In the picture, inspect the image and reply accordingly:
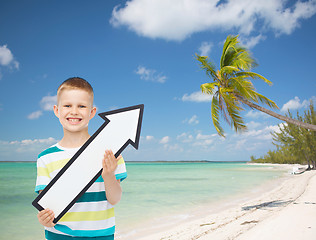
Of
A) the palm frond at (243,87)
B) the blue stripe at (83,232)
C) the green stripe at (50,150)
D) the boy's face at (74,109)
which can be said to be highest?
the palm frond at (243,87)

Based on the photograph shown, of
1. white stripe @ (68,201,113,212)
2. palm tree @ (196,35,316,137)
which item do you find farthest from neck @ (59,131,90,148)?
palm tree @ (196,35,316,137)

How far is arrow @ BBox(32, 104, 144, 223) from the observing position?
1040 millimetres

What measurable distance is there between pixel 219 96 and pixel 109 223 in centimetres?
846

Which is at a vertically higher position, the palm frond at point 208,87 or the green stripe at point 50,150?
the palm frond at point 208,87

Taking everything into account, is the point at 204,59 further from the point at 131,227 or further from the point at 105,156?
the point at 105,156

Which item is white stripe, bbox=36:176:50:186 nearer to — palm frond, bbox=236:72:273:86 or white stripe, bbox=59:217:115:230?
white stripe, bbox=59:217:115:230

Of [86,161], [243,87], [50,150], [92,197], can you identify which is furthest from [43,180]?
[243,87]

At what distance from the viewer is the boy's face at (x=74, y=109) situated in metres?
1.24

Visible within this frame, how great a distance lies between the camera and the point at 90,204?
4.06 feet

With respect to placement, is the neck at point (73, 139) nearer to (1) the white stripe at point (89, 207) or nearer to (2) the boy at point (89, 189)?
(2) the boy at point (89, 189)

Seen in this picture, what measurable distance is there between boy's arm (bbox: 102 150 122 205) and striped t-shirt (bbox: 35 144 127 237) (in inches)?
2.0

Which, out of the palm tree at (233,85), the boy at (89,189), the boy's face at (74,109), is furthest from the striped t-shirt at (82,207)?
the palm tree at (233,85)

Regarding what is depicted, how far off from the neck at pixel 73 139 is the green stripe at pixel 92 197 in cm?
26

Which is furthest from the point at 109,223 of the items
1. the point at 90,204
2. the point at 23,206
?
the point at 23,206
